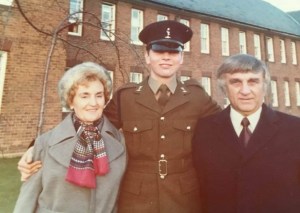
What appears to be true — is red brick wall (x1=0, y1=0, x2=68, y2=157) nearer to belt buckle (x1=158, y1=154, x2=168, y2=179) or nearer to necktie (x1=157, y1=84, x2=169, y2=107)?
necktie (x1=157, y1=84, x2=169, y2=107)

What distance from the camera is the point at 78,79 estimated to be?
2.49 m

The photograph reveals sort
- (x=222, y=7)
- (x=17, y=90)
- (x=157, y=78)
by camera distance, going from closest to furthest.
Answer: (x=157, y=78) → (x=17, y=90) → (x=222, y=7)

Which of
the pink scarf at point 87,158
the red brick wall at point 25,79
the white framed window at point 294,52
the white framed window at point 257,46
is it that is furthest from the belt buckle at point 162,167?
the white framed window at point 294,52

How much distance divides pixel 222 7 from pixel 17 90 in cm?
1447

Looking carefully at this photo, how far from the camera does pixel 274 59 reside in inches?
856

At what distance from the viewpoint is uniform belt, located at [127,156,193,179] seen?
265 cm

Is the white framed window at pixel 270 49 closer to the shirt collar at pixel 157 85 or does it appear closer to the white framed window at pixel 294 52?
the white framed window at pixel 294 52

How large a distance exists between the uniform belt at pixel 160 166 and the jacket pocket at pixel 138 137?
10 centimetres

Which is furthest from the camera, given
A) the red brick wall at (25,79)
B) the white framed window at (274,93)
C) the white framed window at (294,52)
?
the white framed window at (294,52)

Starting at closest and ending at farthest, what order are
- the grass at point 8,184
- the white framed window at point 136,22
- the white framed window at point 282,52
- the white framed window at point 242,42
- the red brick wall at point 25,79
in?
the grass at point 8,184
the red brick wall at point 25,79
the white framed window at point 136,22
the white framed window at point 242,42
the white framed window at point 282,52

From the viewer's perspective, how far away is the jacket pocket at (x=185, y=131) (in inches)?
109

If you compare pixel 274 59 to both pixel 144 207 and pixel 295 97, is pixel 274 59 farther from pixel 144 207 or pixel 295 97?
pixel 144 207

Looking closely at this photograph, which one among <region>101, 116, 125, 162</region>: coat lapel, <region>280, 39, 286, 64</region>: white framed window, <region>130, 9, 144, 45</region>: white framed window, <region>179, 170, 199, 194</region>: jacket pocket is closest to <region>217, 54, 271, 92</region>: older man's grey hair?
<region>179, 170, 199, 194</region>: jacket pocket

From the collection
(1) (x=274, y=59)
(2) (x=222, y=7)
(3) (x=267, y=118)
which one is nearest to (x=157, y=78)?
(3) (x=267, y=118)
